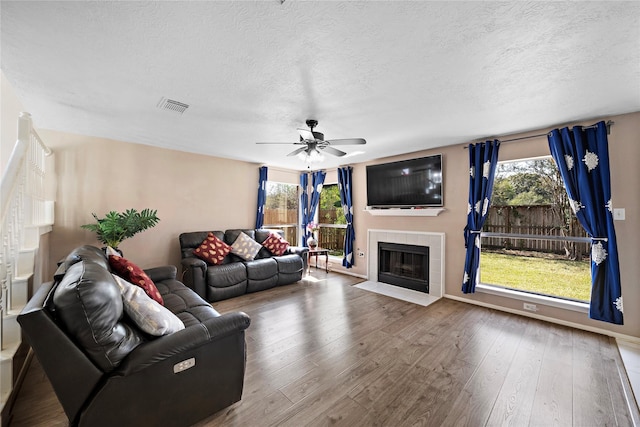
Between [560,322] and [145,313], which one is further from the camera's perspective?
[560,322]

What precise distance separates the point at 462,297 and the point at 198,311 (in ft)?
12.2

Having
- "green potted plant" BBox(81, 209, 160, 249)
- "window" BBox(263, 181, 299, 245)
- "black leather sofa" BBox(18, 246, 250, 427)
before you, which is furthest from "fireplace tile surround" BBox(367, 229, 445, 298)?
"green potted plant" BBox(81, 209, 160, 249)

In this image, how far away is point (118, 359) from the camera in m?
1.34

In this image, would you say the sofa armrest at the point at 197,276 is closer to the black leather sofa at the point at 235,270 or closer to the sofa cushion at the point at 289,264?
the black leather sofa at the point at 235,270

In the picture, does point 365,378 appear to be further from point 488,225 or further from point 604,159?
point 604,159

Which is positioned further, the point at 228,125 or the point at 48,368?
the point at 228,125

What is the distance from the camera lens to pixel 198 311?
90.9 inches

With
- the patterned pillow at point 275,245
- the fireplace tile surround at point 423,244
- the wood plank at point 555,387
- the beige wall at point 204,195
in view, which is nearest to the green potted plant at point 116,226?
the beige wall at point 204,195

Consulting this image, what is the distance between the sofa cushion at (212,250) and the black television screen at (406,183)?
287 centimetres

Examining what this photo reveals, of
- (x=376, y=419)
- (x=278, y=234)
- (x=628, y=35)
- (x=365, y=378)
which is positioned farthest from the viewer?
(x=278, y=234)

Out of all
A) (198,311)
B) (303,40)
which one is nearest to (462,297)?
(198,311)

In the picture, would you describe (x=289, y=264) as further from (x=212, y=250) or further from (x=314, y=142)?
(x=314, y=142)

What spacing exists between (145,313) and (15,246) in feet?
4.63

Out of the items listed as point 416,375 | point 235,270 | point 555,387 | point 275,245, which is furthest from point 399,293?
point 235,270
